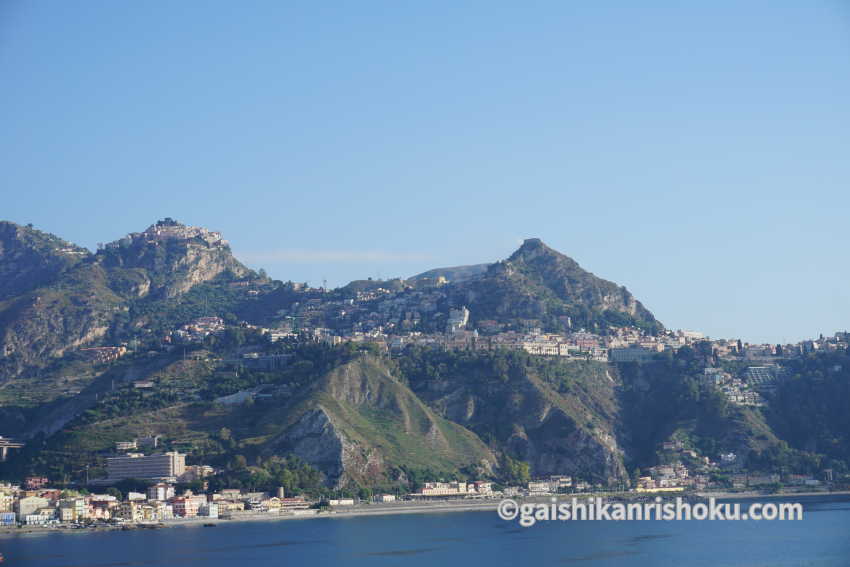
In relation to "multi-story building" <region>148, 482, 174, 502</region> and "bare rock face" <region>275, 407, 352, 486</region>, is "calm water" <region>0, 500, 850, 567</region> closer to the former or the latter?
"multi-story building" <region>148, 482, 174, 502</region>

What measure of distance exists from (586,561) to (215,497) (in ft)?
143

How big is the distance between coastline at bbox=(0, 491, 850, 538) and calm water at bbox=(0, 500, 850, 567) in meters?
2.52

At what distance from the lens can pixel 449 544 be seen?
90438mm

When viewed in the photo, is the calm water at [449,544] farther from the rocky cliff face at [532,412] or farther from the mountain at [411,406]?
the rocky cliff face at [532,412]

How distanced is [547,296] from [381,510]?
72.7 m

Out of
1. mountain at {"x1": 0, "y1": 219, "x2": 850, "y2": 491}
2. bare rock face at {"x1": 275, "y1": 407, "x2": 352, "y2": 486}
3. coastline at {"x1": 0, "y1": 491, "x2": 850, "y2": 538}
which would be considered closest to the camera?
coastline at {"x1": 0, "y1": 491, "x2": 850, "y2": 538}

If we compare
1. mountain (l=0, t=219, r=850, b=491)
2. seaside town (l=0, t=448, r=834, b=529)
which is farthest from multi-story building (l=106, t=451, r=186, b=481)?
mountain (l=0, t=219, r=850, b=491)

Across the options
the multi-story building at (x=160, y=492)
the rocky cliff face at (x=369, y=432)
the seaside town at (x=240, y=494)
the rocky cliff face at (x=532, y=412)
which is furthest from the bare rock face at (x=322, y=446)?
the rocky cliff face at (x=532, y=412)

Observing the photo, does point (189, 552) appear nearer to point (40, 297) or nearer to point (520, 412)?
point (520, 412)

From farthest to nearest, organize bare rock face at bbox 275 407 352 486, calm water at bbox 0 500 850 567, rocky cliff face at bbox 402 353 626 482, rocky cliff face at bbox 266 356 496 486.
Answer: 1. rocky cliff face at bbox 402 353 626 482
2. rocky cliff face at bbox 266 356 496 486
3. bare rock face at bbox 275 407 352 486
4. calm water at bbox 0 500 850 567

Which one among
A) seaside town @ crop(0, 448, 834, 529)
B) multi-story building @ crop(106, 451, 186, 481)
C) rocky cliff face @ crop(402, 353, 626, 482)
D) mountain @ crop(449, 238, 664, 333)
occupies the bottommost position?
seaside town @ crop(0, 448, 834, 529)

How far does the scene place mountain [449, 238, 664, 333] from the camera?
180 meters

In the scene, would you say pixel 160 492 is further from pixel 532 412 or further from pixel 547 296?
pixel 547 296

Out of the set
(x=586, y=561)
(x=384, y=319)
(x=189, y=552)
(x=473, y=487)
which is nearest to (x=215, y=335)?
(x=384, y=319)
